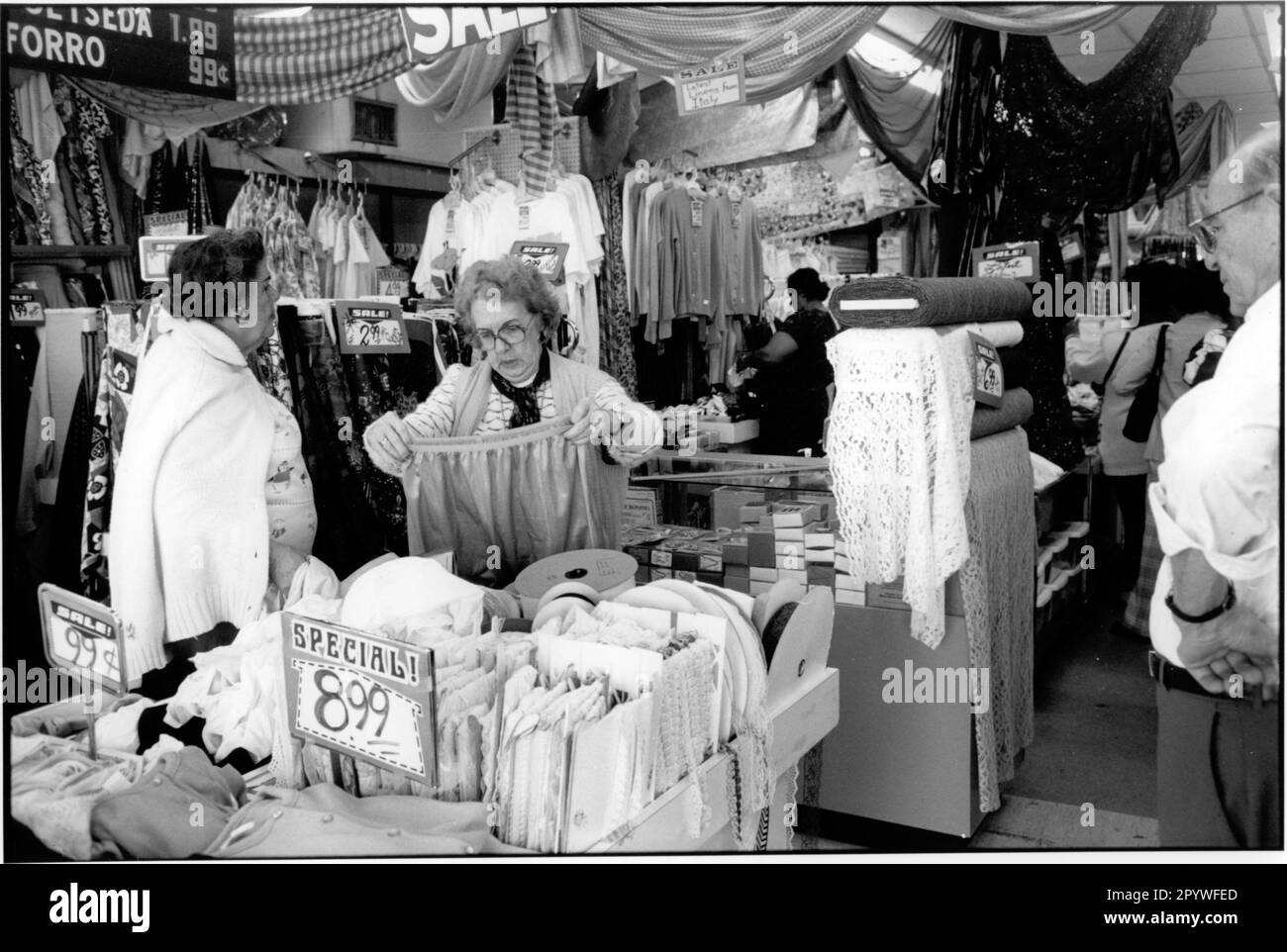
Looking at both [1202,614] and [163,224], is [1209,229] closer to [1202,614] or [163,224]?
[1202,614]

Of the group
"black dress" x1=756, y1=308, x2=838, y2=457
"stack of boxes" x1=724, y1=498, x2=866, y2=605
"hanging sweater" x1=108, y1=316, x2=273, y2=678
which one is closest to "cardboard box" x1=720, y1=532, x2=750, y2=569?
"stack of boxes" x1=724, y1=498, x2=866, y2=605

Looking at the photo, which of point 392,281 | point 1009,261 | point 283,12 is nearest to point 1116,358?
point 1009,261

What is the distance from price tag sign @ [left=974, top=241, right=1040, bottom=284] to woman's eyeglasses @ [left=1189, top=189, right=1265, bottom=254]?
106 cm

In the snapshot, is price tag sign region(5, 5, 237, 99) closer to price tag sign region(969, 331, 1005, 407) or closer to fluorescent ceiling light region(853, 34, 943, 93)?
fluorescent ceiling light region(853, 34, 943, 93)

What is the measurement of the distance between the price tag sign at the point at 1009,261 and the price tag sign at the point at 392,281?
2046 millimetres

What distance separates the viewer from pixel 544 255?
3.57 meters

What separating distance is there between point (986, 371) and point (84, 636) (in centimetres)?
245

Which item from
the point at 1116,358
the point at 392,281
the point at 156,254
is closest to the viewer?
the point at 156,254

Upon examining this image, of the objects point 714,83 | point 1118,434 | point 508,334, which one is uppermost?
point 714,83

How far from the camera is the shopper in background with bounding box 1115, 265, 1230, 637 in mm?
3251

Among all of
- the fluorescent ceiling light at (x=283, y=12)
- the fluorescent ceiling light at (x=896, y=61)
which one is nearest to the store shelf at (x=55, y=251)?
the fluorescent ceiling light at (x=283, y=12)

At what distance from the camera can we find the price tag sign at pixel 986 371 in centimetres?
321

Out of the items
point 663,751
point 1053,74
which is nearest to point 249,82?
point 663,751

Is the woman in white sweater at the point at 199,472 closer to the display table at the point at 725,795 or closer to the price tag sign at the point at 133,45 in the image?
the price tag sign at the point at 133,45
